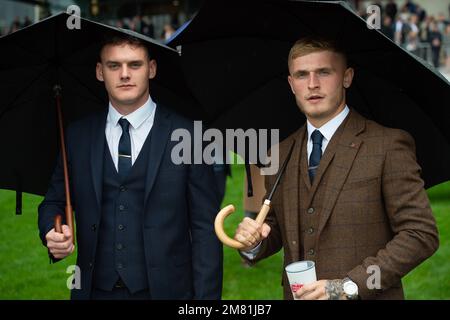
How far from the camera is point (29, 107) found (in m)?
3.97

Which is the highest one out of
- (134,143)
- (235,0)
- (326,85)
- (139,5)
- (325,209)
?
(139,5)

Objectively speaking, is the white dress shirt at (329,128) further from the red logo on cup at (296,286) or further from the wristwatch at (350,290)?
the wristwatch at (350,290)

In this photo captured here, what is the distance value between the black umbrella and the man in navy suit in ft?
0.73

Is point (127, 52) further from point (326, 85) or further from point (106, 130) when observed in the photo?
point (326, 85)

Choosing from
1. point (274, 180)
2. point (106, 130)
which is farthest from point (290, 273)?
point (106, 130)

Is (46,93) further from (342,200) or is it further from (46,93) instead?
(342,200)

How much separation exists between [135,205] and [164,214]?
5.8 inches

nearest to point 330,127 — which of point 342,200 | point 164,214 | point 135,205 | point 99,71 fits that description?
point 342,200

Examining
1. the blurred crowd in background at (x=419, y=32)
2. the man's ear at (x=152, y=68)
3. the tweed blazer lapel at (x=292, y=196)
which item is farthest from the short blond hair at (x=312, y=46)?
the blurred crowd in background at (x=419, y=32)

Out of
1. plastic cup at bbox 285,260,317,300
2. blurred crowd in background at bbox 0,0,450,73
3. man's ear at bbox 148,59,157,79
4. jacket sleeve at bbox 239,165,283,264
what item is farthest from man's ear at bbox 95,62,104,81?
blurred crowd in background at bbox 0,0,450,73

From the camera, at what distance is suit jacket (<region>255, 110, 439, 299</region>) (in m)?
3.11

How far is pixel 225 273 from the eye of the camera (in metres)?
7.89

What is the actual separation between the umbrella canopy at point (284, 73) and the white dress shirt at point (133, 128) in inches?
11.9

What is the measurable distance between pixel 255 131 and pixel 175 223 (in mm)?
699
